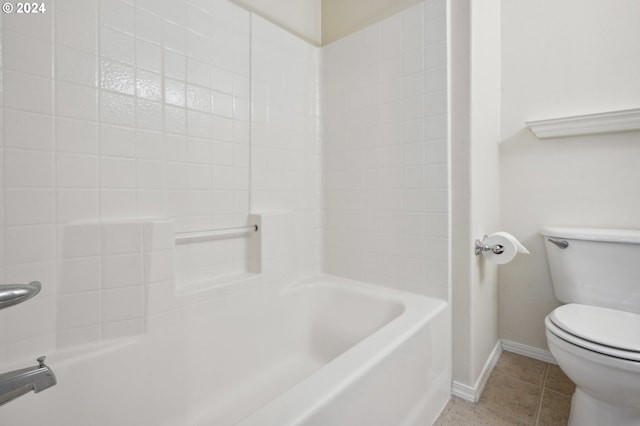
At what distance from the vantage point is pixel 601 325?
114 centimetres

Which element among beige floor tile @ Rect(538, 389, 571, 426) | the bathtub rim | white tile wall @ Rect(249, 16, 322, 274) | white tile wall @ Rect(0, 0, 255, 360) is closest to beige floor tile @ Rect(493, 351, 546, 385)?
beige floor tile @ Rect(538, 389, 571, 426)

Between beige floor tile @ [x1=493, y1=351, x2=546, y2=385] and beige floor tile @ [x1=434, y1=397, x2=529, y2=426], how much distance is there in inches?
14.8

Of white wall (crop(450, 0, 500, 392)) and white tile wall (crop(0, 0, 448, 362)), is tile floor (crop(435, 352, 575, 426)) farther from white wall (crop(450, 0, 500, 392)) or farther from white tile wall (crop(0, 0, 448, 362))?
white tile wall (crop(0, 0, 448, 362))

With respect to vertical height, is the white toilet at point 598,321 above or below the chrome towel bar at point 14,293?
below

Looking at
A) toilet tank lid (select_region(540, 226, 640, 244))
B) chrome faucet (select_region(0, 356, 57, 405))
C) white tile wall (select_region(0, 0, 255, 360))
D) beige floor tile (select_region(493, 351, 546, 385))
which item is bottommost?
beige floor tile (select_region(493, 351, 546, 385))

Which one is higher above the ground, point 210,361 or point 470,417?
point 210,361

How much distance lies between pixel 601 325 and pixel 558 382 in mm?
572

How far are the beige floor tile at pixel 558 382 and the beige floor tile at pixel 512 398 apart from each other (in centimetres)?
7

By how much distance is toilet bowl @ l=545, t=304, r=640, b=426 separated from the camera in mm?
958

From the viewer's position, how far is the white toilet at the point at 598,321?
98 centimetres

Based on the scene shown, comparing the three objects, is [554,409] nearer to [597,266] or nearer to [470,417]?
[470,417]

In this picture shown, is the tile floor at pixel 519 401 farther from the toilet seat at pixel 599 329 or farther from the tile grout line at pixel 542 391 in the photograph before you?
the toilet seat at pixel 599 329

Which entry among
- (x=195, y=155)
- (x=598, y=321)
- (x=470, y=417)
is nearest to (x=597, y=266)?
(x=598, y=321)

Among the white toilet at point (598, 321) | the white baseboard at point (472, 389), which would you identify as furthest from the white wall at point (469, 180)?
the white toilet at point (598, 321)
